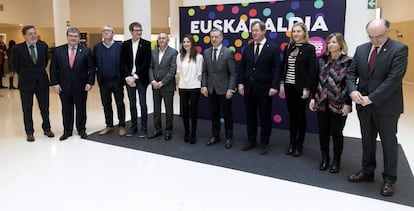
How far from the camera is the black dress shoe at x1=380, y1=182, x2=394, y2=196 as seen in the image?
285cm

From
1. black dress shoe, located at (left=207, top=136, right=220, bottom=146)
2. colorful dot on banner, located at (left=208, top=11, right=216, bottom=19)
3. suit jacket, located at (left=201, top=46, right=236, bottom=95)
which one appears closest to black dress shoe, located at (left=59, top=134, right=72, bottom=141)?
black dress shoe, located at (left=207, top=136, right=220, bottom=146)

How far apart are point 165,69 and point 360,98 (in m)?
2.43

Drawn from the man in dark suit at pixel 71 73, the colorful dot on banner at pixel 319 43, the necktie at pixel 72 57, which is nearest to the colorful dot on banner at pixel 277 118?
the colorful dot on banner at pixel 319 43

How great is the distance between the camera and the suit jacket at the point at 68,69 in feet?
14.4

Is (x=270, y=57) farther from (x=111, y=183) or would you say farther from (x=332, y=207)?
(x=111, y=183)

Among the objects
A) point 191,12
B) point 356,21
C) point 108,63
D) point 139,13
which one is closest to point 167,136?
point 108,63

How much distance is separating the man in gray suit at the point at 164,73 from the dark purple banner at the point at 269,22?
119 cm

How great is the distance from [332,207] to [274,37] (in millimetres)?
2924

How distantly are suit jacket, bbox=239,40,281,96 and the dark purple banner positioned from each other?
118 cm

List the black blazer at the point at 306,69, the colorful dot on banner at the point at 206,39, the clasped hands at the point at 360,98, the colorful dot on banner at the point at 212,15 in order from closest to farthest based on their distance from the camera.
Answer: the clasped hands at the point at 360,98 → the black blazer at the point at 306,69 → the colorful dot on banner at the point at 212,15 → the colorful dot on banner at the point at 206,39

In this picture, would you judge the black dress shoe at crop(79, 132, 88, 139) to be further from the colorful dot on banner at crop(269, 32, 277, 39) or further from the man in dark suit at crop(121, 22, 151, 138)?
the colorful dot on banner at crop(269, 32, 277, 39)

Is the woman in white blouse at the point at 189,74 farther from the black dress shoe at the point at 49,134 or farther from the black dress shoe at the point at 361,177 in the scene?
the black dress shoe at the point at 361,177

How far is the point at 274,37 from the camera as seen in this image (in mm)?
4961

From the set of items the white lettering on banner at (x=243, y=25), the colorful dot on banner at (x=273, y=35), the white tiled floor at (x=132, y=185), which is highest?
the white lettering on banner at (x=243, y=25)
